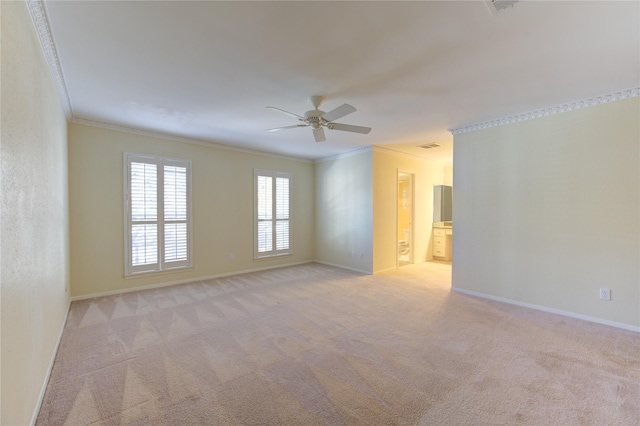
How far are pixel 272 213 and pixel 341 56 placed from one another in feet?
14.2

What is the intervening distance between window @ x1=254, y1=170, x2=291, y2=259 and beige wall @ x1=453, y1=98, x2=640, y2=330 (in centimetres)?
358

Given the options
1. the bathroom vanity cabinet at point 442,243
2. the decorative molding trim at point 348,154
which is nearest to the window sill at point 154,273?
the decorative molding trim at point 348,154

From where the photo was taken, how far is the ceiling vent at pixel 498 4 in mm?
1712

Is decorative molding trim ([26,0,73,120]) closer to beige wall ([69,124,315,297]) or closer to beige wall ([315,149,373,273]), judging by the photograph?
beige wall ([69,124,315,297])

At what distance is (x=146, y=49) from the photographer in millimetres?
2256

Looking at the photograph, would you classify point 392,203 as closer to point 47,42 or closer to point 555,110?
point 555,110

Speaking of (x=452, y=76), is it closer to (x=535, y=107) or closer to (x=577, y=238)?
(x=535, y=107)

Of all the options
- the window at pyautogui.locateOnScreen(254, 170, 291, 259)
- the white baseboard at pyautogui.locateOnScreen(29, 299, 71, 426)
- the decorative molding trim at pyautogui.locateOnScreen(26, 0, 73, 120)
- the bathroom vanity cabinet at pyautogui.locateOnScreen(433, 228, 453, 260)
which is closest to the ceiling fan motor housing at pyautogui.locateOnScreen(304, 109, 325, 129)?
the decorative molding trim at pyautogui.locateOnScreen(26, 0, 73, 120)

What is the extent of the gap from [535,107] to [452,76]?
67.1 inches

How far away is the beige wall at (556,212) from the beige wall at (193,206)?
11.7ft

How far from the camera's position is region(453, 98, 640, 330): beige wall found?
310cm

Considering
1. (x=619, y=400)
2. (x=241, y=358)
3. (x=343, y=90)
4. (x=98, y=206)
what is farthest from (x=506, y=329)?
(x=98, y=206)

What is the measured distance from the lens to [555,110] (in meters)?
3.52

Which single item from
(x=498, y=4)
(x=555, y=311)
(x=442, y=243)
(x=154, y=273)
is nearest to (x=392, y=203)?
(x=442, y=243)
